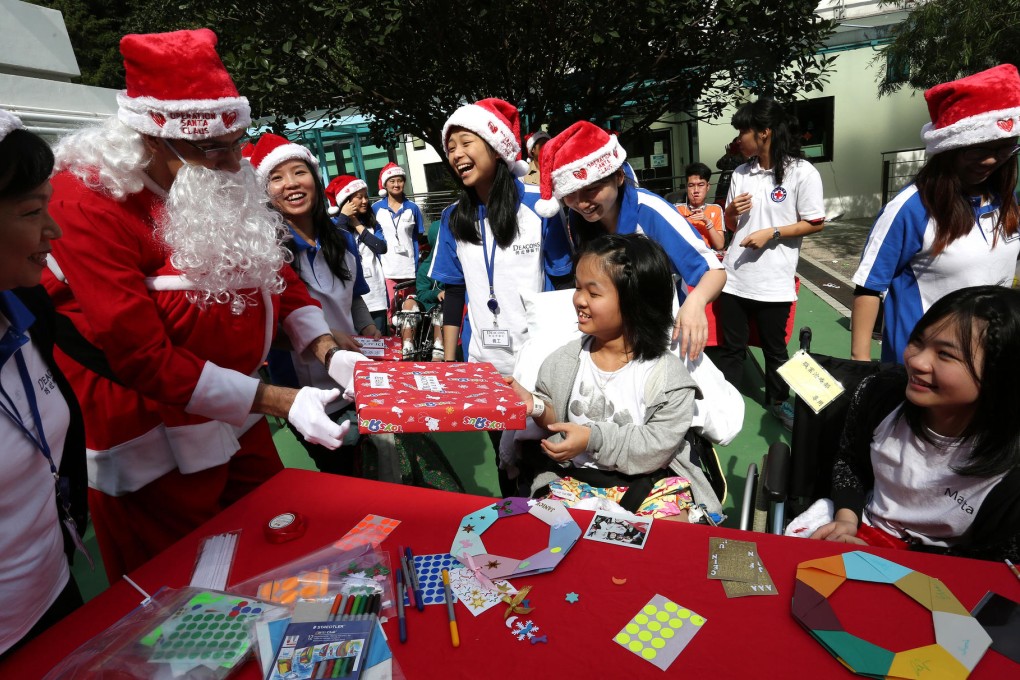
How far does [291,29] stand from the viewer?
499cm

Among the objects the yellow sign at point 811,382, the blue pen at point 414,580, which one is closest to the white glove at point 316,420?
the blue pen at point 414,580

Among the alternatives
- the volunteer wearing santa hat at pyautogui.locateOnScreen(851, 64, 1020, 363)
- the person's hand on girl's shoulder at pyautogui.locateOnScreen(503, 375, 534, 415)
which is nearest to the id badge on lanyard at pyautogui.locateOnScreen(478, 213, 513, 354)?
the person's hand on girl's shoulder at pyautogui.locateOnScreen(503, 375, 534, 415)

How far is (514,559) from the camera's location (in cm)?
148

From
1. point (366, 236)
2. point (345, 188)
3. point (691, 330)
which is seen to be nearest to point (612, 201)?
point (691, 330)

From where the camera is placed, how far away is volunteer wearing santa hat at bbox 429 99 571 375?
2836 millimetres

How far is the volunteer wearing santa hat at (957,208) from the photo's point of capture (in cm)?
222

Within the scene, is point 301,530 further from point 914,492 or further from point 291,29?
point 291,29

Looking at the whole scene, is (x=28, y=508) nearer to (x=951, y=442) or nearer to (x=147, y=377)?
(x=147, y=377)

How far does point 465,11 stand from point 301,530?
188 inches

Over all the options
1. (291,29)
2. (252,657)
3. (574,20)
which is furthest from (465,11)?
(252,657)

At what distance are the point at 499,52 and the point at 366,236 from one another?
2125 mm

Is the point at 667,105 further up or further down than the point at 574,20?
further down

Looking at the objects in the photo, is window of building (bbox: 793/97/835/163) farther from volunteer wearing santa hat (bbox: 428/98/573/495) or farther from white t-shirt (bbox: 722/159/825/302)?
volunteer wearing santa hat (bbox: 428/98/573/495)

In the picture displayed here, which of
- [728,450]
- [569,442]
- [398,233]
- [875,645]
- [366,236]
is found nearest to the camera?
[875,645]
